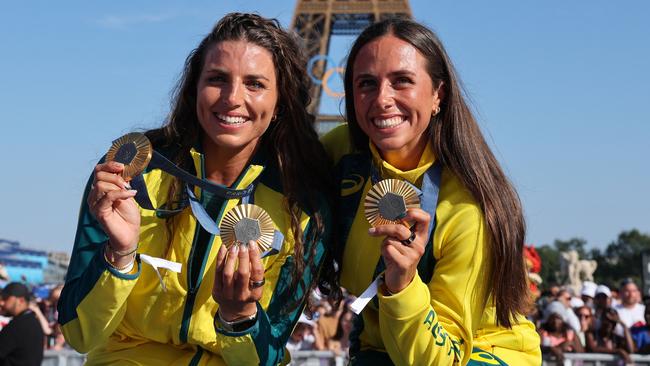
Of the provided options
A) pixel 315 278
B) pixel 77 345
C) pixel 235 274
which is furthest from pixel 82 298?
pixel 315 278

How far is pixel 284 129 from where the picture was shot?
3.66 meters

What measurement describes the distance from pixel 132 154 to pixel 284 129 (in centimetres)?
87

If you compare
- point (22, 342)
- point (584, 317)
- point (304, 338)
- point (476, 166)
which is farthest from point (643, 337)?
point (476, 166)

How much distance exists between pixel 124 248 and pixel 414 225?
38.0 inches

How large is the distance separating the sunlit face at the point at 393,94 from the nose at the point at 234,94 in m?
0.43

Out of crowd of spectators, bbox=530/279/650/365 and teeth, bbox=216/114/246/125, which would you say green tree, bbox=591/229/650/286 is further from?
teeth, bbox=216/114/246/125

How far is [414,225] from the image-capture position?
9.51ft

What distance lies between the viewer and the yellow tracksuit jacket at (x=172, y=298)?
123 inches

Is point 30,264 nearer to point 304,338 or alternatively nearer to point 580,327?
point 304,338

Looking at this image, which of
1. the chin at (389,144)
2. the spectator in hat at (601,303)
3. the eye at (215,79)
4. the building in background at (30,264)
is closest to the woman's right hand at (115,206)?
the eye at (215,79)

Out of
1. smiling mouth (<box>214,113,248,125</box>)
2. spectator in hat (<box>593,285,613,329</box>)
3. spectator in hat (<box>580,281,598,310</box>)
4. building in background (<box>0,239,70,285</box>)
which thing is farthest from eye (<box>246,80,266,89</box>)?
building in background (<box>0,239,70,285</box>)

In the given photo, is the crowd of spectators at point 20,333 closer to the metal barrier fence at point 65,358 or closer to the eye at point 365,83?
the metal barrier fence at point 65,358

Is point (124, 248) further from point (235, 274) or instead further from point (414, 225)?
point (414, 225)

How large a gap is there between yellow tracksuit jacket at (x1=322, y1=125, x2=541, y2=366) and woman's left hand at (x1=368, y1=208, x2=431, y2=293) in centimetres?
8
